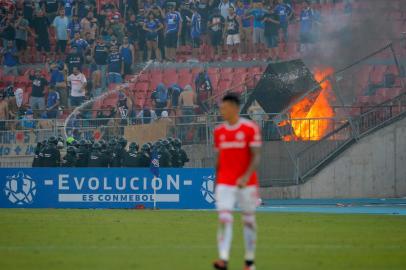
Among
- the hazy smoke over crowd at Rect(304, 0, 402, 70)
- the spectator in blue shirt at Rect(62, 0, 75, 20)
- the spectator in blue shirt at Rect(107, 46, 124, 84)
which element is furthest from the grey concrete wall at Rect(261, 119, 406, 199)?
the spectator in blue shirt at Rect(62, 0, 75, 20)

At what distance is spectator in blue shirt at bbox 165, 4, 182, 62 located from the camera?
38.3 meters

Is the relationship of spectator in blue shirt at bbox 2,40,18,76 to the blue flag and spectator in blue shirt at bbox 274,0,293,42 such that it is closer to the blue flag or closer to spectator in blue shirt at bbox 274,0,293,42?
spectator in blue shirt at bbox 274,0,293,42

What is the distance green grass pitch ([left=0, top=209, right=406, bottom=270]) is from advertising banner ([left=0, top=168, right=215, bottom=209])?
8.75 feet

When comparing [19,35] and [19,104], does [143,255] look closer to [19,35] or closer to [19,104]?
[19,104]

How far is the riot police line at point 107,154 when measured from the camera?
28.2m

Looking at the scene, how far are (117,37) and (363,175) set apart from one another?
40.9 ft

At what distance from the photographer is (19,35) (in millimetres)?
40688

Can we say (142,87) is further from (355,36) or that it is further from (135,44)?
(355,36)

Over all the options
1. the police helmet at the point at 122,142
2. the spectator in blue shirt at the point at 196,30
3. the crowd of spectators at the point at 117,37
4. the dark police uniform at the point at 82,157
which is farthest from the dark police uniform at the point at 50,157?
the spectator in blue shirt at the point at 196,30

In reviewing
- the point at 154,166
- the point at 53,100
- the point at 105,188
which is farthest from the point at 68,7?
the point at 154,166

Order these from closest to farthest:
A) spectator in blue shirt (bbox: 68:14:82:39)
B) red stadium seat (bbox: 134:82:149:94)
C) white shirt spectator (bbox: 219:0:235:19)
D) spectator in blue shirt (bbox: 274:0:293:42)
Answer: spectator in blue shirt (bbox: 274:0:293:42) < red stadium seat (bbox: 134:82:149:94) < white shirt spectator (bbox: 219:0:235:19) < spectator in blue shirt (bbox: 68:14:82:39)

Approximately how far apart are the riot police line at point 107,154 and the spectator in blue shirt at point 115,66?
8.93 meters

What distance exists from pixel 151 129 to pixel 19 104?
7.26 m

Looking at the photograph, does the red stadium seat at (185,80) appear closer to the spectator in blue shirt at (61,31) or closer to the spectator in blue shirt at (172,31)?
the spectator in blue shirt at (172,31)
